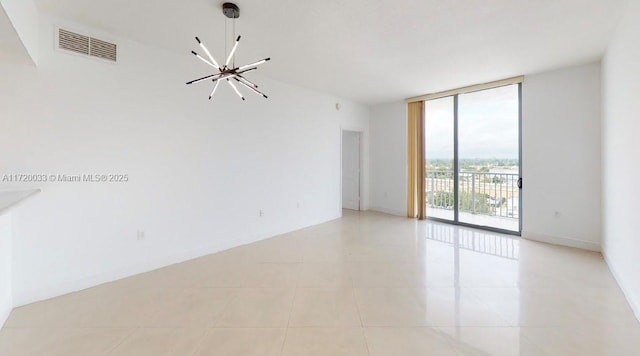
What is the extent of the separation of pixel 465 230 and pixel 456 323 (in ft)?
11.0

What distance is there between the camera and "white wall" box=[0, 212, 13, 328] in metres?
2.17

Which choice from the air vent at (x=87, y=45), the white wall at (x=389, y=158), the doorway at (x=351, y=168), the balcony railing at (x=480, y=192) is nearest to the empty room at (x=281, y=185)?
the air vent at (x=87, y=45)

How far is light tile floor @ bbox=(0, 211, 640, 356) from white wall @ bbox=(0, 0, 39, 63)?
2230 mm

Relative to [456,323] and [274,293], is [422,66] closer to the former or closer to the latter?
[456,323]

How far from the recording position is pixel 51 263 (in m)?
2.62

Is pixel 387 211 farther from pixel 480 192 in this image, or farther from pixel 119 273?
pixel 119 273

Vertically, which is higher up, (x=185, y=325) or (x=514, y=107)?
(x=514, y=107)

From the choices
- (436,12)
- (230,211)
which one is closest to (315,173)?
(230,211)

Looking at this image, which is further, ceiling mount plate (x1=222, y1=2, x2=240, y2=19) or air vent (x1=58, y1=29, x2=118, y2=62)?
air vent (x1=58, y1=29, x2=118, y2=62)

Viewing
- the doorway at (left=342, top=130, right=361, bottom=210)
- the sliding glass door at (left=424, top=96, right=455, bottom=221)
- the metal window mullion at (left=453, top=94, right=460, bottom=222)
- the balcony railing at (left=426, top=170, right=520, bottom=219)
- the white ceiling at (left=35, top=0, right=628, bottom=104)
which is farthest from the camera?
the doorway at (left=342, top=130, right=361, bottom=210)

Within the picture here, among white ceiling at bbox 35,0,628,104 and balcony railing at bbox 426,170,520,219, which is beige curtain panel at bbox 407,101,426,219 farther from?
white ceiling at bbox 35,0,628,104

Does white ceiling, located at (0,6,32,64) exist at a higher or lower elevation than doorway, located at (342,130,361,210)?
higher

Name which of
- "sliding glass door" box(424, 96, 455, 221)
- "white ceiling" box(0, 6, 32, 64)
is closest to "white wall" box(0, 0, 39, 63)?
"white ceiling" box(0, 6, 32, 64)

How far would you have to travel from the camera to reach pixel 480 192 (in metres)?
5.59
